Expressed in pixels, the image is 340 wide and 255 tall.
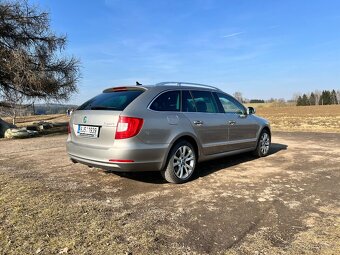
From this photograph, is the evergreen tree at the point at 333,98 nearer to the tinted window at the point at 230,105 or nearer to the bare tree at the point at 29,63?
the bare tree at the point at 29,63

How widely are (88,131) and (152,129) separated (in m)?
1.05

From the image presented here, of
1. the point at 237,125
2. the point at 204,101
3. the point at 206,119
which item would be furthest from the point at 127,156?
the point at 237,125

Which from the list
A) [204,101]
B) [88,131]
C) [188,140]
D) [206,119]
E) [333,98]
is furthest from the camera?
[333,98]

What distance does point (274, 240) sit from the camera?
11.0 feet

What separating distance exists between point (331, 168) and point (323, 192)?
1.98m

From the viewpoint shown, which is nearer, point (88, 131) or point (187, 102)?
point (88, 131)

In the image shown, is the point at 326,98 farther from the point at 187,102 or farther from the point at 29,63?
the point at 187,102

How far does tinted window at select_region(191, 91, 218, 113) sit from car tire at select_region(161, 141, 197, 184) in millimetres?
846

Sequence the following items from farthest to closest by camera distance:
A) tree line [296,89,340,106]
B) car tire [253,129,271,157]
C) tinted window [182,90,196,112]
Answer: tree line [296,89,340,106] → car tire [253,129,271,157] → tinted window [182,90,196,112]

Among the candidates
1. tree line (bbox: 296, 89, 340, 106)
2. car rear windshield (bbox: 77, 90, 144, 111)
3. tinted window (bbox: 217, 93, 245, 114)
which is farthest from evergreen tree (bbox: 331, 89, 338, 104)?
car rear windshield (bbox: 77, 90, 144, 111)

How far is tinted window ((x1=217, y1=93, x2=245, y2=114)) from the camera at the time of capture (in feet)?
22.7

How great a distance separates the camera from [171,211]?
4195mm

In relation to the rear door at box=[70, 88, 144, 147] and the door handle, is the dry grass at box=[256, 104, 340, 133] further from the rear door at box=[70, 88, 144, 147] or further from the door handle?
the rear door at box=[70, 88, 144, 147]

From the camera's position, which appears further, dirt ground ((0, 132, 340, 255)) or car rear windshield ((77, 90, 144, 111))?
car rear windshield ((77, 90, 144, 111))
